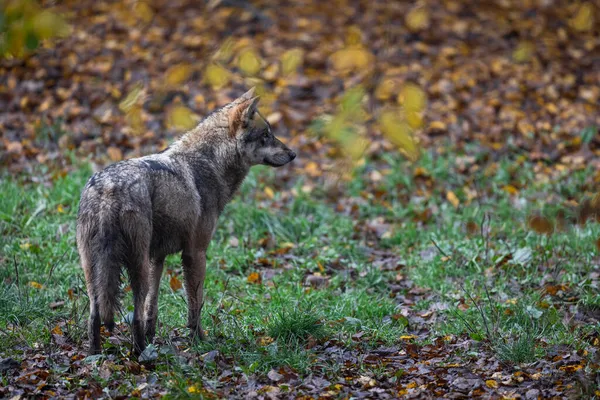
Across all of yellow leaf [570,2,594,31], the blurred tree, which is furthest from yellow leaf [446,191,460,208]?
yellow leaf [570,2,594,31]

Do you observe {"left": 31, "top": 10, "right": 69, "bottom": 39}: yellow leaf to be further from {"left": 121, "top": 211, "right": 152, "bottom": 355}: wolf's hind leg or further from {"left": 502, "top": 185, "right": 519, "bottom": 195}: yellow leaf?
{"left": 502, "top": 185, "right": 519, "bottom": 195}: yellow leaf

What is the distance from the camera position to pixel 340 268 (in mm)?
7738

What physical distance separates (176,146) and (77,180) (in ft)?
11.2

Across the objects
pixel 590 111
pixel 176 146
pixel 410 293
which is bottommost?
pixel 590 111

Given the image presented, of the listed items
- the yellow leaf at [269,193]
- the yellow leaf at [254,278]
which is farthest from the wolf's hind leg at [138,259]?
the yellow leaf at [269,193]

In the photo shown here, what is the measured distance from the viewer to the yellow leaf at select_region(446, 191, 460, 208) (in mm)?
9266

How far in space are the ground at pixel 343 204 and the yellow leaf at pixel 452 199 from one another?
0.09 feet

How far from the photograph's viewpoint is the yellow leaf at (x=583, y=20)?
14.7 meters

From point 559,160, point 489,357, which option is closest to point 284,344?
point 489,357

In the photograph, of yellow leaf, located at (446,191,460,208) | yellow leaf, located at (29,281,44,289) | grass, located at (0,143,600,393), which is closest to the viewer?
grass, located at (0,143,600,393)

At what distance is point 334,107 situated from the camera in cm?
1204

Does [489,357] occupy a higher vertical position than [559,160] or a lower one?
higher

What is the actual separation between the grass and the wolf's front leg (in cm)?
18

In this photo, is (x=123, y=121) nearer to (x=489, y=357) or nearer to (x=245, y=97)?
(x=245, y=97)
